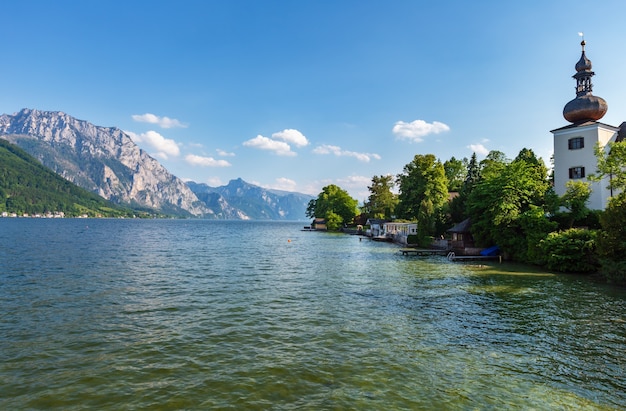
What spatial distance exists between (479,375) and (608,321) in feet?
38.6

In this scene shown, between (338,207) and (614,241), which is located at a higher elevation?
(338,207)

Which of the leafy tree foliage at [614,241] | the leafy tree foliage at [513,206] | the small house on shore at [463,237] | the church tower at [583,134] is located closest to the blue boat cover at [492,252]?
the leafy tree foliage at [513,206]

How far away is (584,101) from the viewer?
48.2 metres

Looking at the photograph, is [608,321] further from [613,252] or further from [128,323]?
[128,323]

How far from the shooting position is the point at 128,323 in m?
18.7

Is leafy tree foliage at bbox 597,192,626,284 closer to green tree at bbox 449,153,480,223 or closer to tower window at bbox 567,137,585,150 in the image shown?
tower window at bbox 567,137,585,150

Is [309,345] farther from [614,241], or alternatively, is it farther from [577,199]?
[577,199]

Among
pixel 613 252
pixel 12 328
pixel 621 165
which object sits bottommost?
pixel 12 328

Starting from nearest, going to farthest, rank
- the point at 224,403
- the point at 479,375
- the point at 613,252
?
the point at 224,403 < the point at 479,375 < the point at 613,252

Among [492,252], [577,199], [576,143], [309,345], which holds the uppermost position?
[576,143]

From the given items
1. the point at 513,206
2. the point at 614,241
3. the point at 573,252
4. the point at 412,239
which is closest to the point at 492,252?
the point at 513,206

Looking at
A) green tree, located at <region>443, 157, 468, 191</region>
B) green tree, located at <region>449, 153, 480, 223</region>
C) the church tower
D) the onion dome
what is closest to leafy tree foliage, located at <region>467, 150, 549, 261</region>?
the church tower

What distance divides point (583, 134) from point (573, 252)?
21382 mm

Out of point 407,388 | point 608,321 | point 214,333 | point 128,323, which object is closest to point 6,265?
A: point 128,323
